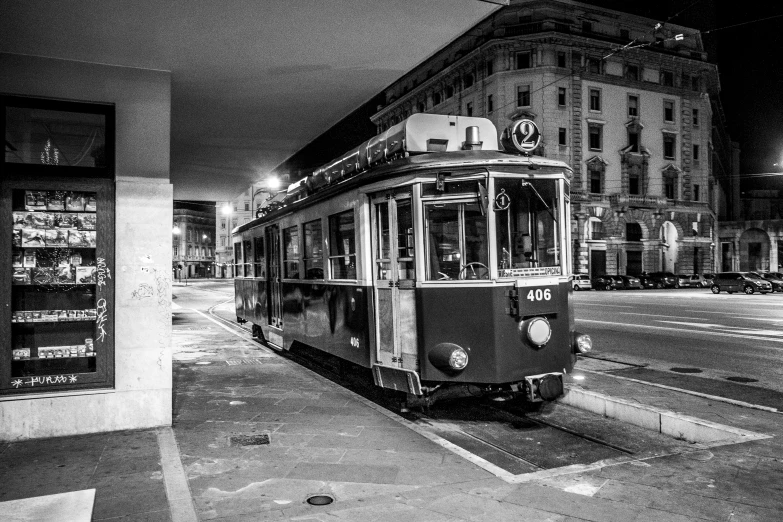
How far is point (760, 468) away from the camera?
502cm

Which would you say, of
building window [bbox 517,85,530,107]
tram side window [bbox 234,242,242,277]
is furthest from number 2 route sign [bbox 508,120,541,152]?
building window [bbox 517,85,530,107]

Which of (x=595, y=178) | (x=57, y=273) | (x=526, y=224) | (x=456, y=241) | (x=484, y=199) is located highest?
(x=595, y=178)

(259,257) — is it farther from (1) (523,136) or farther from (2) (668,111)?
(2) (668,111)

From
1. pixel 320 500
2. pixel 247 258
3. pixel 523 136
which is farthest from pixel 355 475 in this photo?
pixel 247 258

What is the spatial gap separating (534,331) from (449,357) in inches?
39.5

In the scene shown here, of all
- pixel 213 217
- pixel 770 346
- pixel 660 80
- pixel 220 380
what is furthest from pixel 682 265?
pixel 213 217

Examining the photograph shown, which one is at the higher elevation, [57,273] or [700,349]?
[57,273]

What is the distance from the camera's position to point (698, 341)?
44.7ft

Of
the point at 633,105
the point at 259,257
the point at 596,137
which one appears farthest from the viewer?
the point at 633,105

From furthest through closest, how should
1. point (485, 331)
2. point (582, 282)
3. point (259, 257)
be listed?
point (582, 282), point (259, 257), point (485, 331)

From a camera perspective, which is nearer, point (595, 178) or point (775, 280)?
point (775, 280)

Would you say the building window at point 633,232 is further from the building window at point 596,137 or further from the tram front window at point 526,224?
the tram front window at point 526,224

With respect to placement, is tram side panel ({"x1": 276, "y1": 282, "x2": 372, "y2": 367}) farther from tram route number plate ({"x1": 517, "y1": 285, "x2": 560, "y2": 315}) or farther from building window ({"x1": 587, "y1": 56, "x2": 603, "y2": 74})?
building window ({"x1": 587, "y1": 56, "x2": 603, "y2": 74})

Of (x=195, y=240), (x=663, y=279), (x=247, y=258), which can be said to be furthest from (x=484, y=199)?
(x=195, y=240)
